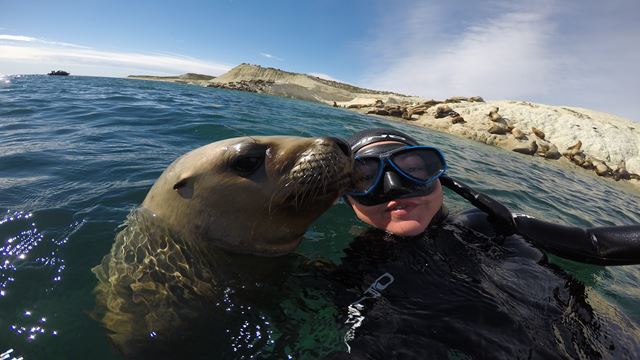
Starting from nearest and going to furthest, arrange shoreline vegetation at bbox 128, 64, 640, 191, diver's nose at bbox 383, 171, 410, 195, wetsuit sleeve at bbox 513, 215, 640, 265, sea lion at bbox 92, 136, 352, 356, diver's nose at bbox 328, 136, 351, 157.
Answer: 1. sea lion at bbox 92, 136, 352, 356
2. diver's nose at bbox 328, 136, 351, 157
3. wetsuit sleeve at bbox 513, 215, 640, 265
4. diver's nose at bbox 383, 171, 410, 195
5. shoreline vegetation at bbox 128, 64, 640, 191

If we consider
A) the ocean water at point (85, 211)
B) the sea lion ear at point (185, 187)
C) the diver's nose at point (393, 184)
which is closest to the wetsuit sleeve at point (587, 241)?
the ocean water at point (85, 211)

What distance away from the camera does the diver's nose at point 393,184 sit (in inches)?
129

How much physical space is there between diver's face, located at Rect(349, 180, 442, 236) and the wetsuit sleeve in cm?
81

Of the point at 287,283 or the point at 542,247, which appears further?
the point at 542,247

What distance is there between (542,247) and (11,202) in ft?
16.8

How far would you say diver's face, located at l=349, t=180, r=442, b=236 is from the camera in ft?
10.3

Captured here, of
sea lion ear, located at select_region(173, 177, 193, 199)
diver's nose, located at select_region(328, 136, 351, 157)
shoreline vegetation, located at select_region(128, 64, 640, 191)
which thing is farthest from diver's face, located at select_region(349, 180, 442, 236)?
shoreline vegetation, located at select_region(128, 64, 640, 191)

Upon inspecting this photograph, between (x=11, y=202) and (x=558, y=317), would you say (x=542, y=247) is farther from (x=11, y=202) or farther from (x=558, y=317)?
(x=11, y=202)

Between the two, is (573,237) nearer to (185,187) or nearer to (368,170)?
(368,170)

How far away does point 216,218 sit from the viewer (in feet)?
7.98

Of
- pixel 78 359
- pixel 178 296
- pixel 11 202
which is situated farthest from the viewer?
pixel 11 202

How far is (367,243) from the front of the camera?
3.17 metres

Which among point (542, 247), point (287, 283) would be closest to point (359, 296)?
point (287, 283)

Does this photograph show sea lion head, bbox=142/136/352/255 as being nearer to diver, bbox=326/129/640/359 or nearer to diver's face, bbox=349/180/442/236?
diver, bbox=326/129/640/359
